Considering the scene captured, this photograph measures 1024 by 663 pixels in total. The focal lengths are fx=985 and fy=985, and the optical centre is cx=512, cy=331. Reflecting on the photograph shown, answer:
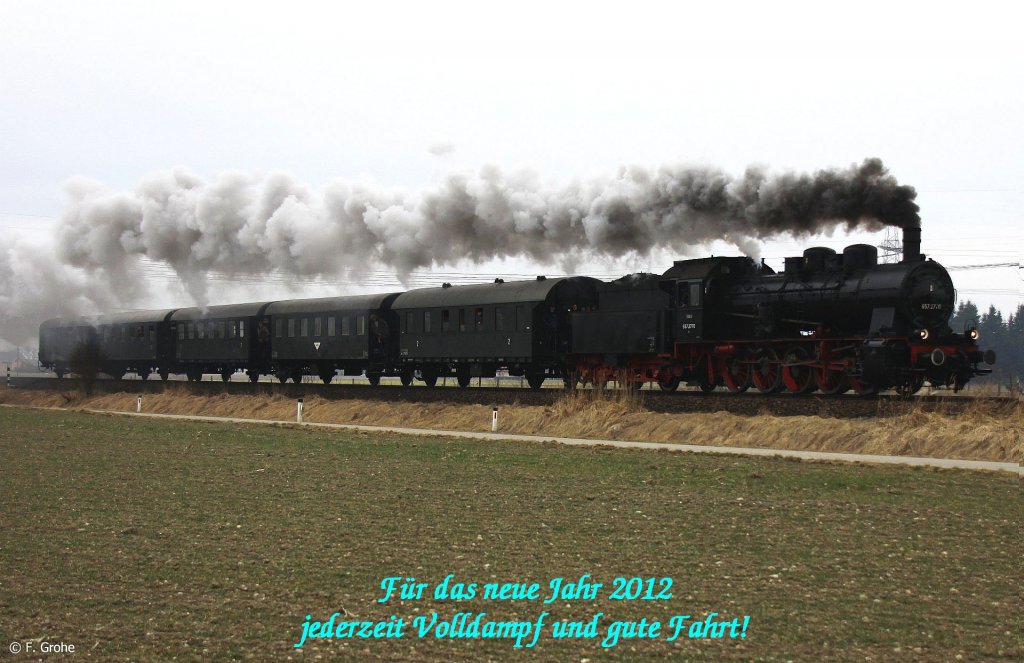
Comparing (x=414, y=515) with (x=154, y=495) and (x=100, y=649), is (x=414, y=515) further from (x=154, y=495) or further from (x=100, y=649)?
(x=100, y=649)

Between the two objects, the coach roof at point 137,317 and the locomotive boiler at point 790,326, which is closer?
the locomotive boiler at point 790,326

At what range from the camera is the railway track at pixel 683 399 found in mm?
19844

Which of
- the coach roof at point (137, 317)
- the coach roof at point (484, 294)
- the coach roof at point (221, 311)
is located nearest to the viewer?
the coach roof at point (484, 294)

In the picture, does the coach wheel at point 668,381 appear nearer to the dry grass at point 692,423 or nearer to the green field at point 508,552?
the dry grass at point 692,423

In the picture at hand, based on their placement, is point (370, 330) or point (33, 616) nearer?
point (33, 616)

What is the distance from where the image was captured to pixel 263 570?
351 inches

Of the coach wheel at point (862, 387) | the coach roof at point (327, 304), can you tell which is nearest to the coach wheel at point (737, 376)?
the coach wheel at point (862, 387)

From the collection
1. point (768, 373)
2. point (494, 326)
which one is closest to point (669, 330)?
point (768, 373)

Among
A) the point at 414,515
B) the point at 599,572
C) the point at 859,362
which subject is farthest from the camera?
the point at 859,362

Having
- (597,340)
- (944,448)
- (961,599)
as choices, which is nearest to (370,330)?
(597,340)

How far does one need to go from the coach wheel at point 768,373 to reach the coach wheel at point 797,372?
0.98ft

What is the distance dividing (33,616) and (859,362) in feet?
59.4

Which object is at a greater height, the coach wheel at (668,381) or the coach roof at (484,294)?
the coach roof at (484,294)

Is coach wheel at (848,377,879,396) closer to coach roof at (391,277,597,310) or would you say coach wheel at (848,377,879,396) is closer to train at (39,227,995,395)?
train at (39,227,995,395)
